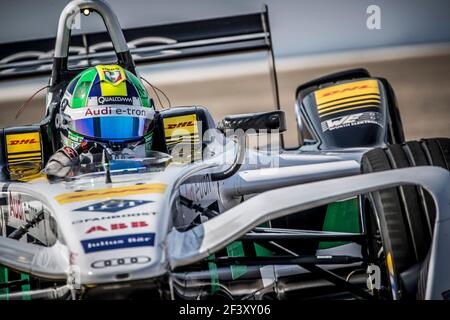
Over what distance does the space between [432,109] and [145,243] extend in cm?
702

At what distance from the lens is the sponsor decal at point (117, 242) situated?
2352 mm

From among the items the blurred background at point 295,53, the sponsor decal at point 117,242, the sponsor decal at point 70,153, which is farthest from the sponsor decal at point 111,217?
the blurred background at point 295,53

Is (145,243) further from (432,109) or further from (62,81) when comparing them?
(432,109)

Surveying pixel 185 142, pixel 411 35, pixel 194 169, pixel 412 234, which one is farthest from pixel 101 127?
pixel 411 35

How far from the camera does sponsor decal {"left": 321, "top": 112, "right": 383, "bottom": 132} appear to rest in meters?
4.46

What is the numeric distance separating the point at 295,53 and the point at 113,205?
1049 cm

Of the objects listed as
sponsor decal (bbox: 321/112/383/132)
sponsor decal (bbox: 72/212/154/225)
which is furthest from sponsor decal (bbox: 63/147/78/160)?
sponsor decal (bbox: 321/112/383/132)

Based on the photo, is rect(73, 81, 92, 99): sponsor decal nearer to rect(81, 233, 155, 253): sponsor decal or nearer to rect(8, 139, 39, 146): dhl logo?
rect(8, 139, 39, 146): dhl logo

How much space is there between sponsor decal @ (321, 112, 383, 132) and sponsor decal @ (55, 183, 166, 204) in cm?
190

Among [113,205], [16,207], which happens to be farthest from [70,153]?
[113,205]

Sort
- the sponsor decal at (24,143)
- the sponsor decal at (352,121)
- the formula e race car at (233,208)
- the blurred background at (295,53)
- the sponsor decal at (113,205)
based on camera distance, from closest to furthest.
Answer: the formula e race car at (233,208) → the sponsor decal at (113,205) → the sponsor decal at (24,143) → the sponsor decal at (352,121) → the blurred background at (295,53)

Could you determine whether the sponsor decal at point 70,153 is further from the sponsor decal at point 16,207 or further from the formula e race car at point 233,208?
the sponsor decal at point 16,207

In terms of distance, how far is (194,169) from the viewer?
3.19 metres

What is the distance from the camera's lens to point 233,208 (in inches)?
104
